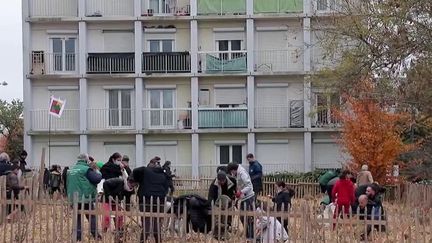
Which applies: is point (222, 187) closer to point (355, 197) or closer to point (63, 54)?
point (355, 197)

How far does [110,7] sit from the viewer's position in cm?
3966

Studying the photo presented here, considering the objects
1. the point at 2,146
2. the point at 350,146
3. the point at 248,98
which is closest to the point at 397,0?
the point at 350,146

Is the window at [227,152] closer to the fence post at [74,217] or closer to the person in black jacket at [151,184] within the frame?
the person in black jacket at [151,184]

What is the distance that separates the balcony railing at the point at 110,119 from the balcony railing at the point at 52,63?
231 cm

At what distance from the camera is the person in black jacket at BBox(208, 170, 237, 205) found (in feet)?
48.0

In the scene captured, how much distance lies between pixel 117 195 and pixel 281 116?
25.0 m

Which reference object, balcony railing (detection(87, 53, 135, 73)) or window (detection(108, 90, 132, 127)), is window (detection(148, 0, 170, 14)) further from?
window (detection(108, 90, 132, 127))

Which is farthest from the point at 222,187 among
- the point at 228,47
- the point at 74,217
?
the point at 228,47

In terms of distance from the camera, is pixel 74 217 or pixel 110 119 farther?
pixel 110 119

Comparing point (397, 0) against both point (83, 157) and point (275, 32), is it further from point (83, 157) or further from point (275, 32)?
point (275, 32)

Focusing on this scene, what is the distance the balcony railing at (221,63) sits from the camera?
128 ft

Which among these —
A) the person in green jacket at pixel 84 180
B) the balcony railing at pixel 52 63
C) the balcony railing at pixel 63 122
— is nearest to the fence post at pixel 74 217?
the person in green jacket at pixel 84 180

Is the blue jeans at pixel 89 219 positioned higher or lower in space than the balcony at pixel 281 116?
lower

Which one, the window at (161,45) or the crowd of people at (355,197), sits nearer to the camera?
the crowd of people at (355,197)
